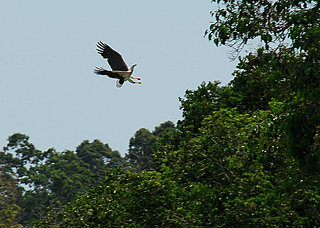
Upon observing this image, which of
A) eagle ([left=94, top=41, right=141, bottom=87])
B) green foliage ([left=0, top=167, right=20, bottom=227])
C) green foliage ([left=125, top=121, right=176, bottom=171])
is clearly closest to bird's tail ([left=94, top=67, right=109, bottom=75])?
eagle ([left=94, top=41, right=141, bottom=87])

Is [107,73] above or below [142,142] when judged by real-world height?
below

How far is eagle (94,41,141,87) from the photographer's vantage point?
1636 cm

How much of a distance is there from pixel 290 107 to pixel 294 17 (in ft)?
4.75

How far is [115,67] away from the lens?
1714cm

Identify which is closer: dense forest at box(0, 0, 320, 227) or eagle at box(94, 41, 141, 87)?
dense forest at box(0, 0, 320, 227)

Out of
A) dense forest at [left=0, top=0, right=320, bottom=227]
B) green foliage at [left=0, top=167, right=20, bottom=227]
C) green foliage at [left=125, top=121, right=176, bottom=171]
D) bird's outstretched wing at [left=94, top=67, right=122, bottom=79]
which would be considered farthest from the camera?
green foliage at [left=125, top=121, right=176, bottom=171]

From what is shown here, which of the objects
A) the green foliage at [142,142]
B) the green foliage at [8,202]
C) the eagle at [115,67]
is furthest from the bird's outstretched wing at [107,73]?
the green foliage at [142,142]

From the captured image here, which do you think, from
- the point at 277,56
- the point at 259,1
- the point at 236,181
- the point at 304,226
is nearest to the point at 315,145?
the point at 277,56

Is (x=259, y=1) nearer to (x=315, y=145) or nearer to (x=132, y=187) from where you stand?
(x=315, y=145)

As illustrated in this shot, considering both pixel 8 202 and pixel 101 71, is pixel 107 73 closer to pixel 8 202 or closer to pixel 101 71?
pixel 101 71

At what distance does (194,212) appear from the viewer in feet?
56.4

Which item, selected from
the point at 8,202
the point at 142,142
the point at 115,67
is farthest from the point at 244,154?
the point at 142,142

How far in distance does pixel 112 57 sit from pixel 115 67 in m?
0.30

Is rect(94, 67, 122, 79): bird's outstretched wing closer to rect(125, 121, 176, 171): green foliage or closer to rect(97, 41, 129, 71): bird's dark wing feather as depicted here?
rect(97, 41, 129, 71): bird's dark wing feather
